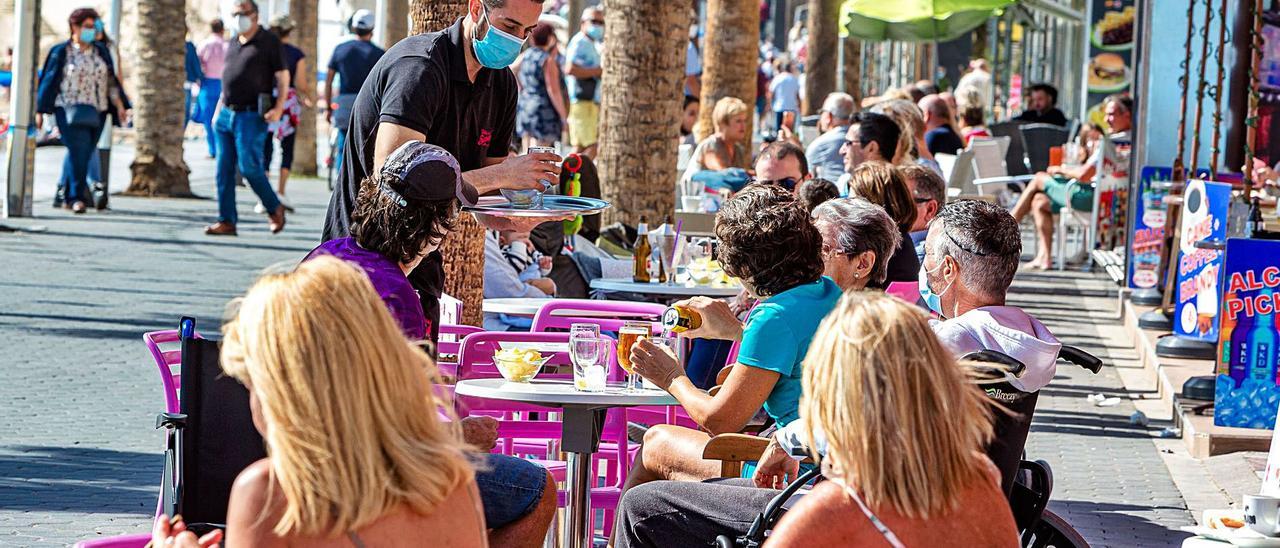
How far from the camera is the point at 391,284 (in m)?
4.21

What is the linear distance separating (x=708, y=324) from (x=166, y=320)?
19.3ft

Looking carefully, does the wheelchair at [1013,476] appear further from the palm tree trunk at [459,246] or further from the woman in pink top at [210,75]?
the woman in pink top at [210,75]

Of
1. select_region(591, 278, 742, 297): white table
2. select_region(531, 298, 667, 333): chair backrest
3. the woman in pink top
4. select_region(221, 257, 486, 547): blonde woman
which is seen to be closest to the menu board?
the woman in pink top

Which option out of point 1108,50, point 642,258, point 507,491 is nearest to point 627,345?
point 507,491

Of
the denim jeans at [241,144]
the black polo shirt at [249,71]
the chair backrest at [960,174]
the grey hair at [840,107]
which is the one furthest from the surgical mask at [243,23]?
the chair backrest at [960,174]

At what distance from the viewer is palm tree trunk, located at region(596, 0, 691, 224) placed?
1063 cm

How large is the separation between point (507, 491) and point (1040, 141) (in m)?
16.1

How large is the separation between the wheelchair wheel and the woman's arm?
12.5m

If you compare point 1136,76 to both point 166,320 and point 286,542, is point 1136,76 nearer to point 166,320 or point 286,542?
point 166,320

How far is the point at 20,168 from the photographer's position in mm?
15180

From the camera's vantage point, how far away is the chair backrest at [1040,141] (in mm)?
19375

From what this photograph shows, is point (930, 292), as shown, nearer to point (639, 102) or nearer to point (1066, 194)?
point (639, 102)

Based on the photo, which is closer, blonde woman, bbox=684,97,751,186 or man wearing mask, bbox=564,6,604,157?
blonde woman, bbox=684,97,751,186

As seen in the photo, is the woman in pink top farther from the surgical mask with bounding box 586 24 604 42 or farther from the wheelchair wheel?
the wheelchair wheel
